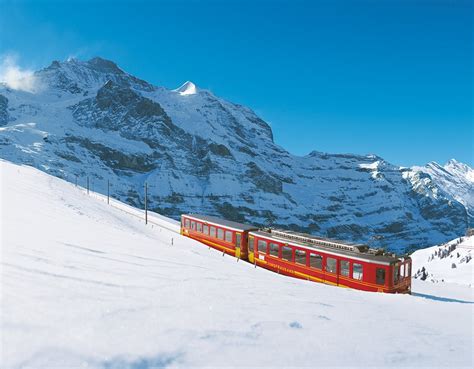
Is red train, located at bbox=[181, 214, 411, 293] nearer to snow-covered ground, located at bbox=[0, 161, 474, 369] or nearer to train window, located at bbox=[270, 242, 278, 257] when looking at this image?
train window, located at bbox=[270, 242, 278, 257]

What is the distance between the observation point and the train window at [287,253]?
64.3 ft

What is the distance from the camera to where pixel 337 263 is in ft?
55.7

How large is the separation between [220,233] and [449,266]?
31.1m

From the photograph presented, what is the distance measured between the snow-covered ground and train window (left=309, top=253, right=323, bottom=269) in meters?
8.78

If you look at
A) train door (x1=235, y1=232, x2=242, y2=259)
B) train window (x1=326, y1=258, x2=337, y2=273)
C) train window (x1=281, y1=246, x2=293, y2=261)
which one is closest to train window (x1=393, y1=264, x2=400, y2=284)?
train window (x1=326, y1=258, x2=337, y2=273)

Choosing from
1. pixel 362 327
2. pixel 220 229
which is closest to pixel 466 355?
pixel 362 327

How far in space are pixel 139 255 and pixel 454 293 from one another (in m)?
19.8

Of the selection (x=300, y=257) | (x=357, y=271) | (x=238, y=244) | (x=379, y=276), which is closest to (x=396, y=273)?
(x=379, y=276)

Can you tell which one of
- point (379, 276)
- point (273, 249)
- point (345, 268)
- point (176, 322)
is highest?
point (176, 322)

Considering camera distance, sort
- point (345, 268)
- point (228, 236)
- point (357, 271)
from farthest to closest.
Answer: point (228, 236), point (345, 268), point (357, 271)

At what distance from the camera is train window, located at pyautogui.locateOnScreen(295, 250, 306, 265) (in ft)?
61.4

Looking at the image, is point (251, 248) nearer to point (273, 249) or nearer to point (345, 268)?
point (273, 249)

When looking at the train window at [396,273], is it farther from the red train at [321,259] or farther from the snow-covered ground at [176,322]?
the snow-covered ground at [176,322]

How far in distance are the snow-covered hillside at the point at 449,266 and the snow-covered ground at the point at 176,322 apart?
94.7 ft
